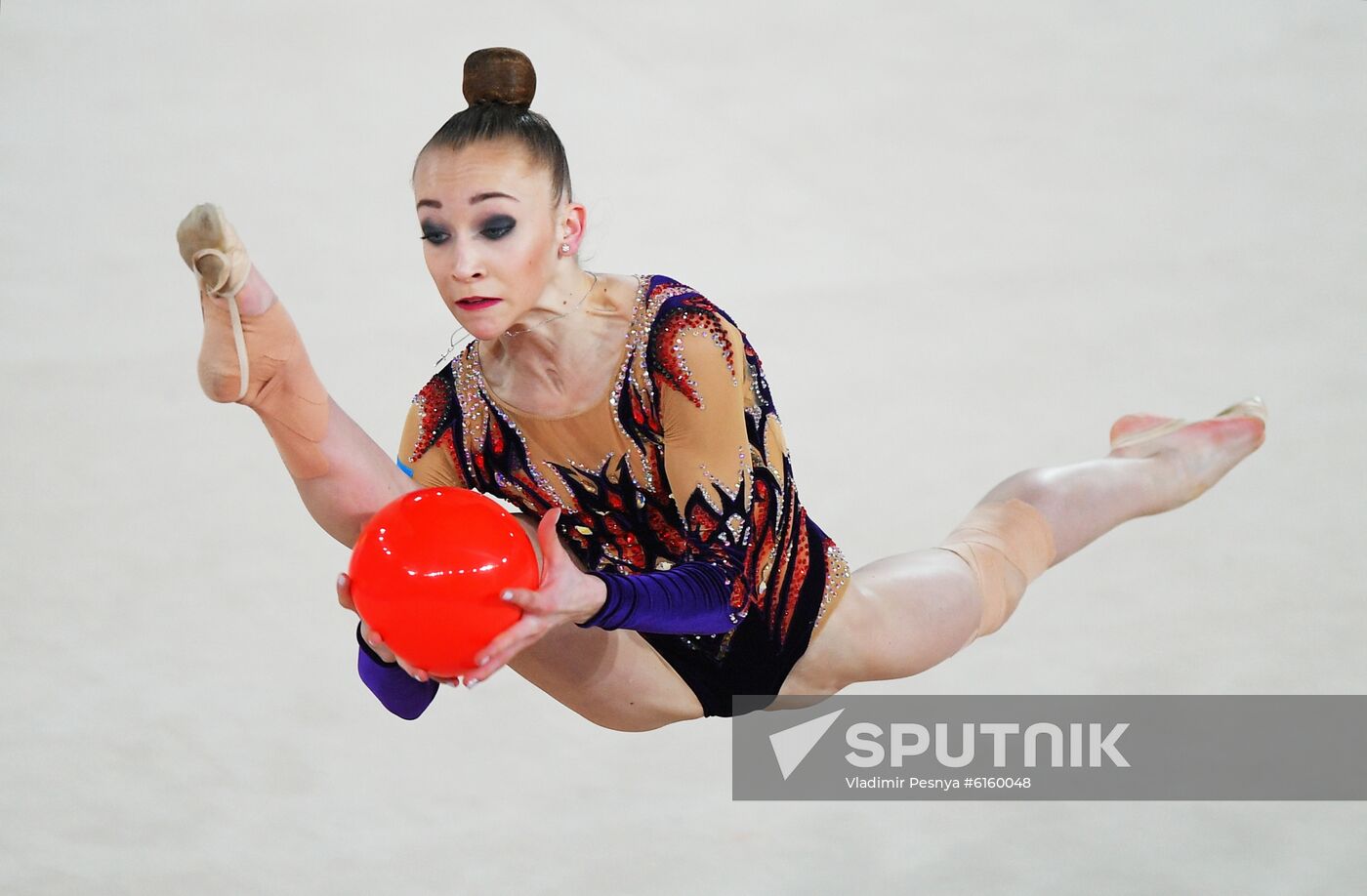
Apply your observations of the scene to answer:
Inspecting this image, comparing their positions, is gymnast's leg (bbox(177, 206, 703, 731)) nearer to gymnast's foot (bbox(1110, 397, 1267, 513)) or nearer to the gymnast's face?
the gymnast's face

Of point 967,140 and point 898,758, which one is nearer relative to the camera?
point 898,758

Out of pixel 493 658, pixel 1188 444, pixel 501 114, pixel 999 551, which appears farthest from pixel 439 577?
pixel 1188 444

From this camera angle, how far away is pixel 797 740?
11.5 ft

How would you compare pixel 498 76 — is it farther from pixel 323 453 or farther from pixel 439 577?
pixel 439 577

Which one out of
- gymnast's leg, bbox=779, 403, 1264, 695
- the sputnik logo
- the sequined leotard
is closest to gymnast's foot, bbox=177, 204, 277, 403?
the sequined leotard

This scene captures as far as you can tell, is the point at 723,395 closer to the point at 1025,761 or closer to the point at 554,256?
the point at 554,256

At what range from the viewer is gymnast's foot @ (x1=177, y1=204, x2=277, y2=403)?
2.14 metres

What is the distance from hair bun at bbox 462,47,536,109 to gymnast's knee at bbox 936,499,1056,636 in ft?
4.39

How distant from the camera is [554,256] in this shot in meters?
2.69

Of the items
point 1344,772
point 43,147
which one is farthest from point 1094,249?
point 43,147

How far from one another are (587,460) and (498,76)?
2.13 feet

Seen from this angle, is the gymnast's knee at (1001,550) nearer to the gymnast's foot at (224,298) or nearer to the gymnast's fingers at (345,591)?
the gymnast's fingers at (345,591)

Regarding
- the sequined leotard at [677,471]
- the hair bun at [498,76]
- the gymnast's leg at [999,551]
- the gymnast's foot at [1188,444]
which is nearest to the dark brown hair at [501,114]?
the hair bun at [498,76]

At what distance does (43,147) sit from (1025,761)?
4.34 meters
